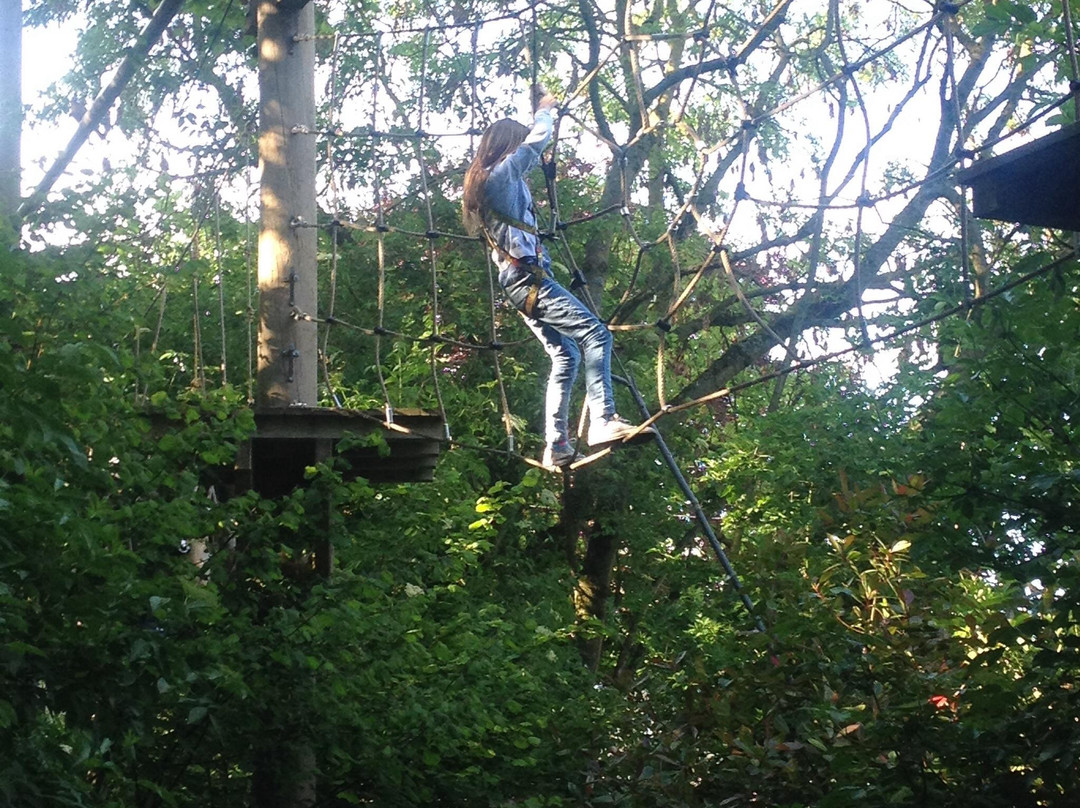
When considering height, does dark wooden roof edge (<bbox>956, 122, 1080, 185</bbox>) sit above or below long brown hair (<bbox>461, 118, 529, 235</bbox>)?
below

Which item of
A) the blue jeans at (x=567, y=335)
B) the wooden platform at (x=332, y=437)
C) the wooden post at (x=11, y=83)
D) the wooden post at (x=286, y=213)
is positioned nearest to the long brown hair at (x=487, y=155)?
the blue jeans at (x=567, y=335)

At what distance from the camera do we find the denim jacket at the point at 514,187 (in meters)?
5.10

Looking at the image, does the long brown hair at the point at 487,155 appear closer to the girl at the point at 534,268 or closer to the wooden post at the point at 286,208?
the girl at the point at 534,268

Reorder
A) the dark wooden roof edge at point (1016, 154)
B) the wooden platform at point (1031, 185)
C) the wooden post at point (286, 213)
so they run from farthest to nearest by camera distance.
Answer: the wooden post at point (286, 213) → the wooden platform at point (1031, 185) → the dark wooden roof edge at point (1016, 154)

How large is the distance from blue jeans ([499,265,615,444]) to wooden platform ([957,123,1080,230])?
6.45 feet

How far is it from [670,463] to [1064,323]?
7.03 ft

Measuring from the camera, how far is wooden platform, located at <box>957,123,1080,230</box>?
3.19m

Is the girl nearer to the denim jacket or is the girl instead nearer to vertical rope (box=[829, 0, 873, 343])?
the denim jacket

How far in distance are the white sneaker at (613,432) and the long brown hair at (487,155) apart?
81cm

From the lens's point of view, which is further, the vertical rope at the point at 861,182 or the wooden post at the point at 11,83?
the wooden post at the point at 11,83

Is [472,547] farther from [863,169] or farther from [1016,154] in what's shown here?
[1016,154]

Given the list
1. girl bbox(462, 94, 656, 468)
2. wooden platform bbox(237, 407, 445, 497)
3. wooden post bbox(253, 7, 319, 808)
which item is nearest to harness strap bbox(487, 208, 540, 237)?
girl bbox(462, 94, 656, 468)

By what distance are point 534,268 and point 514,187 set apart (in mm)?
302

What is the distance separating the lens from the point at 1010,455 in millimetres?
4762
